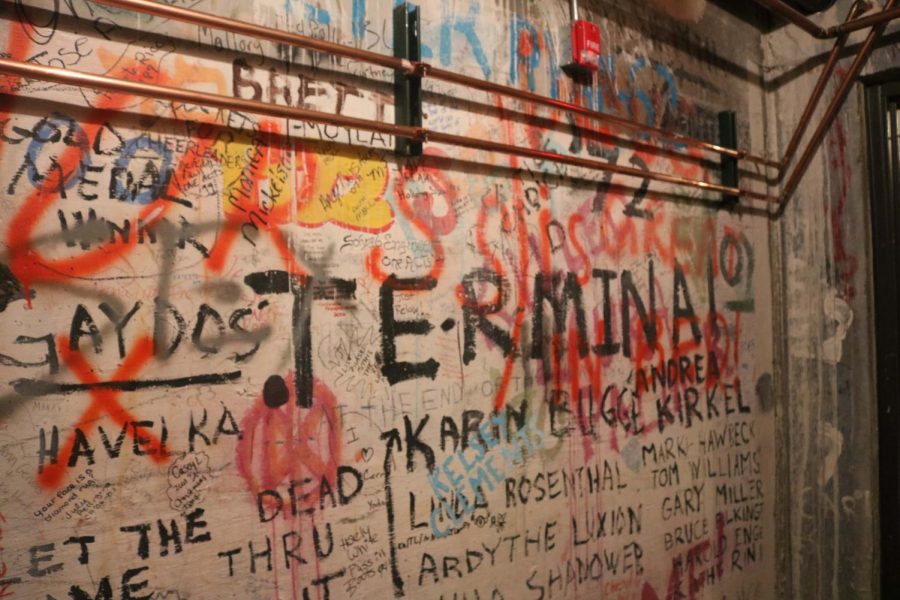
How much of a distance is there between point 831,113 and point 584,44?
1.35m

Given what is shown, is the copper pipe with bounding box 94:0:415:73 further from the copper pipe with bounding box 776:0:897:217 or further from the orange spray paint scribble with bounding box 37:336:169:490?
the copper pipe with bounding box 776:0:897:217

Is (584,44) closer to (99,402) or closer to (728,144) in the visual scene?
(728,144)

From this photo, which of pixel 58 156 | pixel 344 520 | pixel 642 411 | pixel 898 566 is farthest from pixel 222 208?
pixel 898 566

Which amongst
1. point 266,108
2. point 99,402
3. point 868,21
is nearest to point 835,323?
point 868,21

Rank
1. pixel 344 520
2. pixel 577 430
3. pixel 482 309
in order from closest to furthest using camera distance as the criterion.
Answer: pixel 344 520, pixel 482 309, pixel 577 430

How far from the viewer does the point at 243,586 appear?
150 cm

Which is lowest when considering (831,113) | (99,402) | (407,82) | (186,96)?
(99,402)

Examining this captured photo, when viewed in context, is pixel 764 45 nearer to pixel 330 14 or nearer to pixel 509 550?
pixel 330 14

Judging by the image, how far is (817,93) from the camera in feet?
9.34

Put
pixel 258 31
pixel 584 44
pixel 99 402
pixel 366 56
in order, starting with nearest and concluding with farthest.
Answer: pixel 99 402
pixel 258 31
pixel 366 56
pixel 584 44

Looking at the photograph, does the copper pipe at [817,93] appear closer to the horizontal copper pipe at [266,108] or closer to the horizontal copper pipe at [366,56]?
the horizontal copper pipe at [366,56]

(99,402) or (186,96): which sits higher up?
(186,96)

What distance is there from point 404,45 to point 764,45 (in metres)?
2.05

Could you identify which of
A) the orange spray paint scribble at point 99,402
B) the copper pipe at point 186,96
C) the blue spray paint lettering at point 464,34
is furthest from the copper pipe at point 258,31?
the orange spray paint scribble at point 99,402
